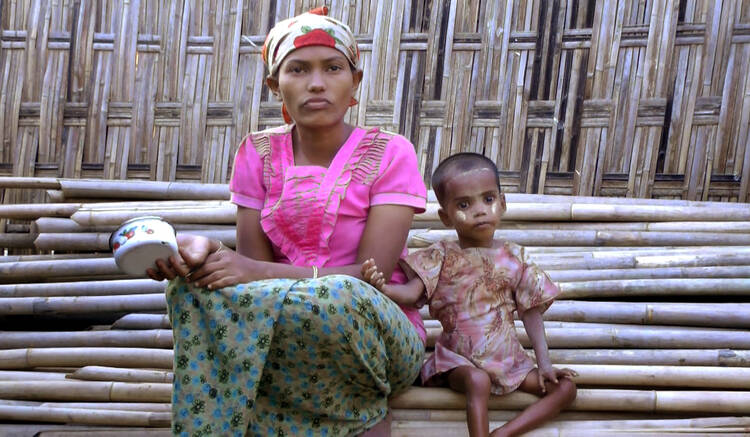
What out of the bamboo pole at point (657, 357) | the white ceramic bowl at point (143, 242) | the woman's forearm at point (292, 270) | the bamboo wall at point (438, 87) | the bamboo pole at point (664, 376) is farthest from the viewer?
the bamboo wall at point (438, 87)

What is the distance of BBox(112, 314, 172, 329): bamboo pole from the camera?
3.25 metres

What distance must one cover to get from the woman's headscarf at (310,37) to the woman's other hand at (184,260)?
667 millimetres

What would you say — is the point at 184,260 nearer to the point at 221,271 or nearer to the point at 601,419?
the point at 221,271

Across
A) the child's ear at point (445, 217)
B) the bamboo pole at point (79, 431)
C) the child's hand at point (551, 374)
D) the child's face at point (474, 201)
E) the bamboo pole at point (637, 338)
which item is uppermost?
the child's face at point (474, 201)

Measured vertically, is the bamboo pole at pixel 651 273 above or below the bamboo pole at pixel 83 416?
above

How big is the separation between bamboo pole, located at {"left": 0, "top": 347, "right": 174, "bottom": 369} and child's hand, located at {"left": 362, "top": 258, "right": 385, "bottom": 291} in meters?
0.79

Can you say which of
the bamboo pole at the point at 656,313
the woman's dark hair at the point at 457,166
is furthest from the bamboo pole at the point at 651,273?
the woman's dark hair at the point at 457,166

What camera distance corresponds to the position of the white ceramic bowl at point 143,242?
2184 millimetres

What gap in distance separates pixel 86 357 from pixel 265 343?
3.62ft

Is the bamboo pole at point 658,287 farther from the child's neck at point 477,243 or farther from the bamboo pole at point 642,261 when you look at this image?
the child's neck at point 477,243

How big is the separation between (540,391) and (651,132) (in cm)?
158

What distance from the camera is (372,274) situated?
8.00ft

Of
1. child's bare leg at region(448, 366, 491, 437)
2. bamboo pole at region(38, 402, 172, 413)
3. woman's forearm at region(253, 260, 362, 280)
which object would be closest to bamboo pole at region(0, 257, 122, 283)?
bamboo pole at region(38, 402, 172, 413)

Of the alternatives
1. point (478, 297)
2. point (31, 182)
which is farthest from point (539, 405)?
point (31, 182)
